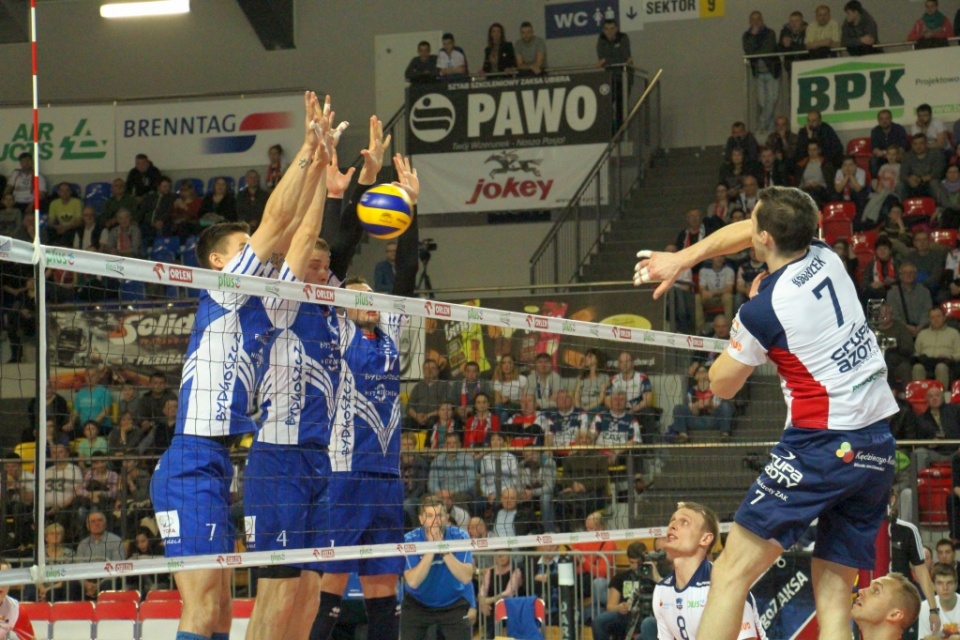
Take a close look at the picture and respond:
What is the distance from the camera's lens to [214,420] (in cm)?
555

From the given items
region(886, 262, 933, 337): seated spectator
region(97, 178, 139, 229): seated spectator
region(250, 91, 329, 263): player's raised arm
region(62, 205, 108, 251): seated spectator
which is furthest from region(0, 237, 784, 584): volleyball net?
region(886, 262, 933, 337): seated spectator

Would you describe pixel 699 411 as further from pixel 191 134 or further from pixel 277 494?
pixel 191 134

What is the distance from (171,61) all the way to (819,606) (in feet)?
76.7

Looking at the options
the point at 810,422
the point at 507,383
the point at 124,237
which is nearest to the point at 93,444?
A: the point at 507,383

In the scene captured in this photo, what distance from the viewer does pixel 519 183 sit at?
839 inches

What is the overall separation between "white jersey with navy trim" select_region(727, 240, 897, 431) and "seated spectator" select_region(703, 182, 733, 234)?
44.9 ft

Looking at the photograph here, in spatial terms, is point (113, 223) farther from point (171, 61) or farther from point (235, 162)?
point (171, 61)

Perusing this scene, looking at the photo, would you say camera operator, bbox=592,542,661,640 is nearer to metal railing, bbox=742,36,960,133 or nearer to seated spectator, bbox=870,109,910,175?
seated spectator, bbox=870,109,910,175

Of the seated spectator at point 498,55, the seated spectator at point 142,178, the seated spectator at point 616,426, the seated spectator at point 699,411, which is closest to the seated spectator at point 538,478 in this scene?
the seated spectator at point 616,426

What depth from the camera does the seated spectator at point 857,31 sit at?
65.6 ft

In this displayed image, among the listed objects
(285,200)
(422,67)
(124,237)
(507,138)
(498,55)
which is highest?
(498,55)

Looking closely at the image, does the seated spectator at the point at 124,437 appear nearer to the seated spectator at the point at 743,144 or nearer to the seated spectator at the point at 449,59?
the seated spectator at the point at 449,59

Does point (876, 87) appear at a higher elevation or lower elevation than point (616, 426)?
higher

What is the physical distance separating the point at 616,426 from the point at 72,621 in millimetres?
5288
